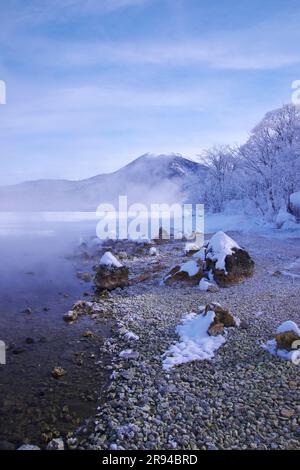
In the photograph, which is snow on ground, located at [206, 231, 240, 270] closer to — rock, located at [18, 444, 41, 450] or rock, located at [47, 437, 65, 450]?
rock, located at [47, 437, 65, 450]

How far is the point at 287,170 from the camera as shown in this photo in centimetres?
2686

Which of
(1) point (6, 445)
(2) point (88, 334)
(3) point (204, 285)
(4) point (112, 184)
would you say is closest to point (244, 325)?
(3) point (204, 285)

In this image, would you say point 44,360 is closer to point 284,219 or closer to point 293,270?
point 293,270

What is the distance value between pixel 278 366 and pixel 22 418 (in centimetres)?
427

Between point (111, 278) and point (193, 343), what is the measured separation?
543 centimetres

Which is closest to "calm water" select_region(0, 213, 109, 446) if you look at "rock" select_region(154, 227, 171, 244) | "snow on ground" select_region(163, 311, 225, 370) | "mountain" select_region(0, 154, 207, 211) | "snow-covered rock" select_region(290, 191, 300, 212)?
"snow on ground" select_region(163, 311, 225, 370)

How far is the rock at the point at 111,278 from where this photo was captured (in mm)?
12031

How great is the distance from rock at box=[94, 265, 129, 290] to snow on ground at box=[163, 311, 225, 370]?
165 inches

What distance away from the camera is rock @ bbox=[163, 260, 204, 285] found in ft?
38.8

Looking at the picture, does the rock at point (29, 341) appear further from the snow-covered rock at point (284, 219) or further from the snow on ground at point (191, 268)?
the snow-covered rock at point (284, 219)

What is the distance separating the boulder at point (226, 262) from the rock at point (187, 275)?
1.51 ft

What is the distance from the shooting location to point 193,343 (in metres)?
7.18

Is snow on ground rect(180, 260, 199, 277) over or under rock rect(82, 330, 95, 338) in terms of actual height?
over

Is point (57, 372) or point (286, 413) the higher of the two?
point (286, 413)
